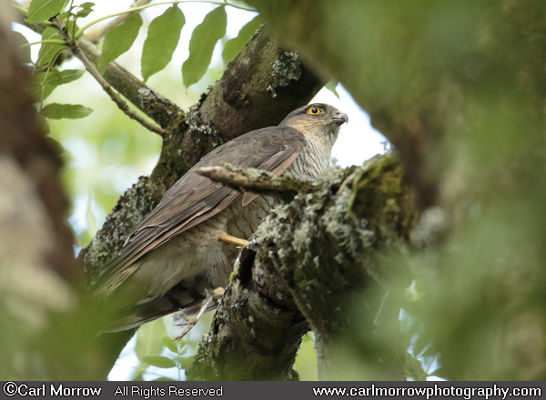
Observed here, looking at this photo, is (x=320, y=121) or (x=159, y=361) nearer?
(x=159, y=361)

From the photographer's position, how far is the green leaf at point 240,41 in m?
4.16

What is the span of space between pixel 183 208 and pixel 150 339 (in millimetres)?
944

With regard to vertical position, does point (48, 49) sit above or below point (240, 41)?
below

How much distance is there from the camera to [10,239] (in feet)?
2.57

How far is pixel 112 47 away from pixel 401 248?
9.09 ft

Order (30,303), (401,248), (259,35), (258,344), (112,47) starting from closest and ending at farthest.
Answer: (30,303) < (401,248) < (258,344) < (112,47) < (259,35)

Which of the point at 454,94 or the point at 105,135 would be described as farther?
the point at 105,135

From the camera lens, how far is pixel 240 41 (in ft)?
14.1

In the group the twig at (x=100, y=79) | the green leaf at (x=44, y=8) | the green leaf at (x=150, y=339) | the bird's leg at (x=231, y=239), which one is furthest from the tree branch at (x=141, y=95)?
the green leaf at (x=150, y=339)

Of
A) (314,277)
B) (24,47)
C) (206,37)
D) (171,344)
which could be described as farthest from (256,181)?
(24,47)

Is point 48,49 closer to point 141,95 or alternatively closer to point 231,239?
point 141,95

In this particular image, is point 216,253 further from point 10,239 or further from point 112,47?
point 10,239

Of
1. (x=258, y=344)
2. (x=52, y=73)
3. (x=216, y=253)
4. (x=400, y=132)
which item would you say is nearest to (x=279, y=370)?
(x=258, y=344)

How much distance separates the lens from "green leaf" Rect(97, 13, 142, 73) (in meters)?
3.74
